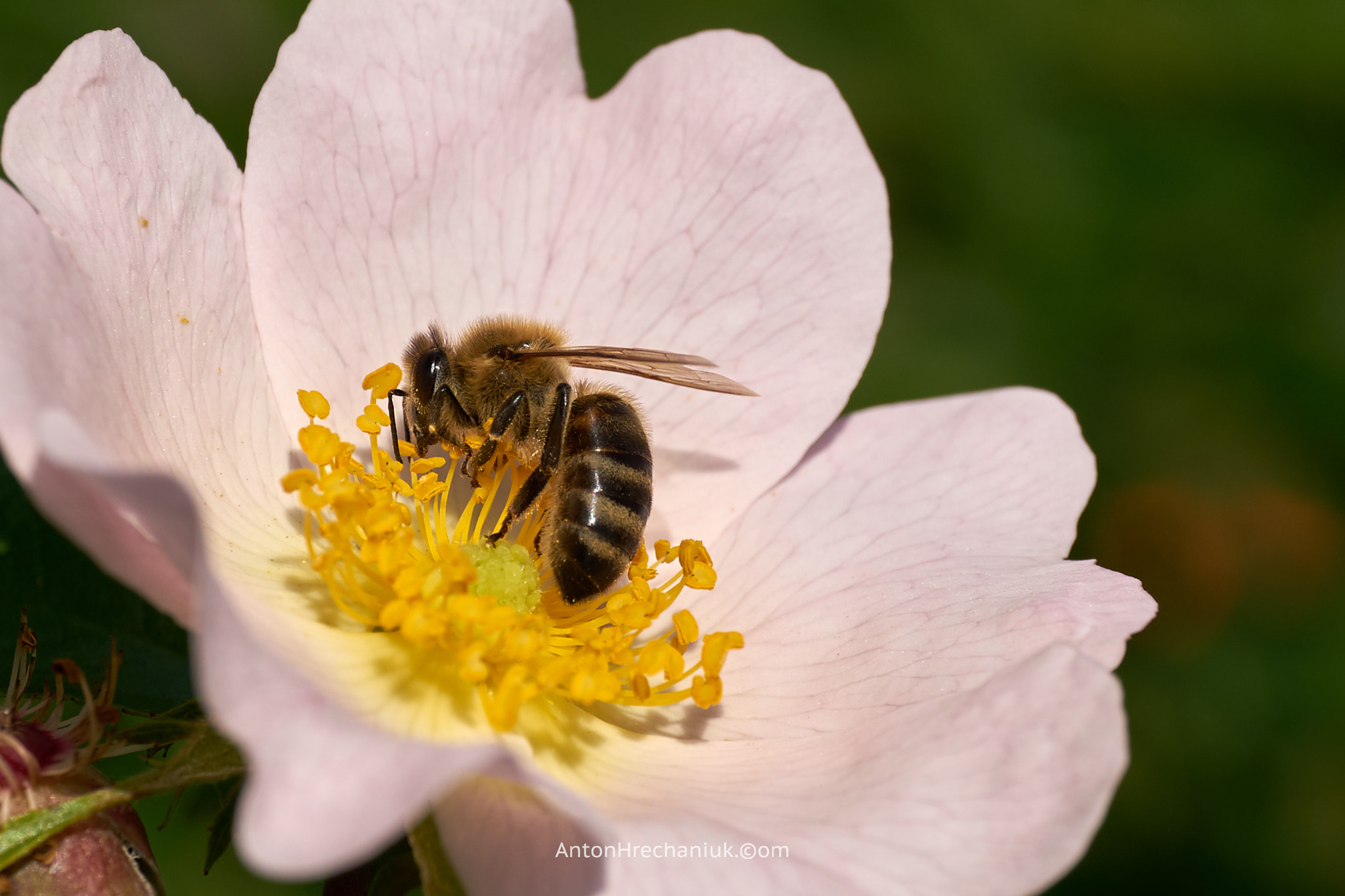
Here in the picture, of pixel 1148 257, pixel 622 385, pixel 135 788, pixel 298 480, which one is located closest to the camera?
pixel 135 788

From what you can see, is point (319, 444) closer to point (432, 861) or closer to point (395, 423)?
point (395, 423)

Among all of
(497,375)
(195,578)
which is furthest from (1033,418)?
(195,578)

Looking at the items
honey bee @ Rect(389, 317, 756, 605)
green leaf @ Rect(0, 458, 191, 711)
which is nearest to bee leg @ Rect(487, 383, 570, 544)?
honey bee @ Rect(389, 317, 756, 605)

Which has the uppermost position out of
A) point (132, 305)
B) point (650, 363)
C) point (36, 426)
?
point (36, 426)

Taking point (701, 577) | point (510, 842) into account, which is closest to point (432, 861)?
point (510, 842)

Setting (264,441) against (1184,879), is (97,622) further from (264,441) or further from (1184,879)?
(1184,879)

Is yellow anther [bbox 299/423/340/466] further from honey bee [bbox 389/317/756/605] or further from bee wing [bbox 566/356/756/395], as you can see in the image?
bee wing [bbox 566/356/756/395]
